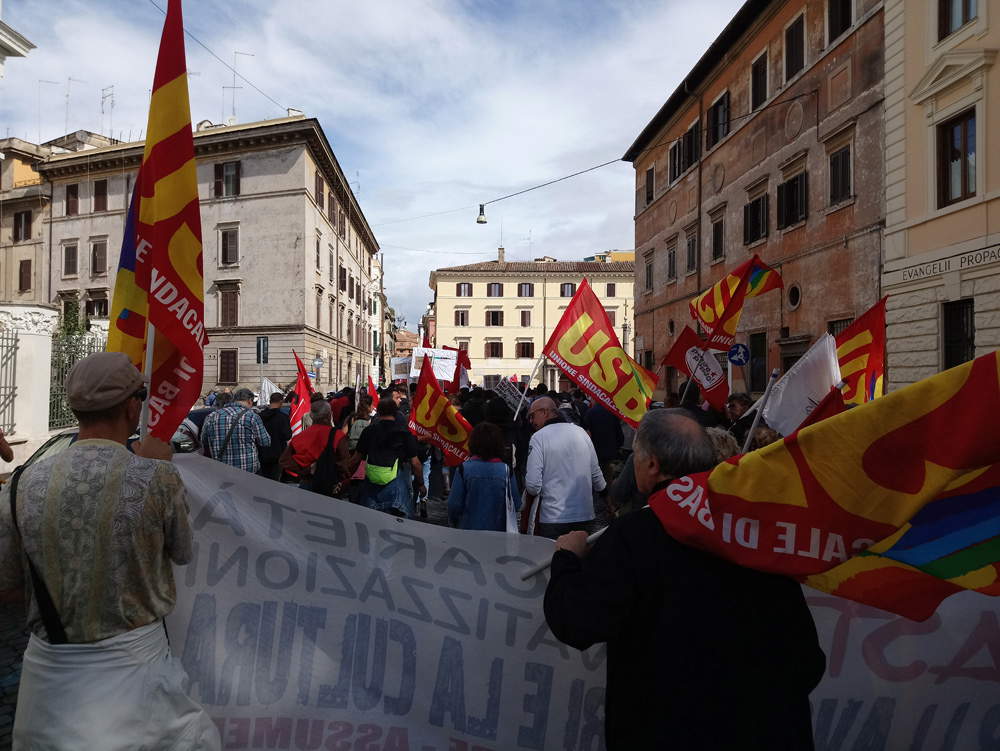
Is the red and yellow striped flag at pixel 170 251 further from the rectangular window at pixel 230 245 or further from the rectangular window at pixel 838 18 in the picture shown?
the rectangular window at pixel 230 245

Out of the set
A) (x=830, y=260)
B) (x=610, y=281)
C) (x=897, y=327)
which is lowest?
(x=897, y=327)

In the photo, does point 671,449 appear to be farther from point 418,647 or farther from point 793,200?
point 793,200

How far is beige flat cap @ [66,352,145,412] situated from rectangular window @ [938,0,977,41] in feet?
47.7

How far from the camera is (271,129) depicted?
36625 millimetres

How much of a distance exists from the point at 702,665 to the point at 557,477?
3629mm

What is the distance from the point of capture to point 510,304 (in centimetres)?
6262

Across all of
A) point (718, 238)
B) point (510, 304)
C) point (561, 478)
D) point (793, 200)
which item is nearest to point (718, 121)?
point (718, 238)

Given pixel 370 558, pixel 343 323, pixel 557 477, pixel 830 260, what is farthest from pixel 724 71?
pixel 343 323

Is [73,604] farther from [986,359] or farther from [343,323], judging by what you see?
[343,323]

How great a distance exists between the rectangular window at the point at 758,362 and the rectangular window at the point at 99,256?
36257 millimetres

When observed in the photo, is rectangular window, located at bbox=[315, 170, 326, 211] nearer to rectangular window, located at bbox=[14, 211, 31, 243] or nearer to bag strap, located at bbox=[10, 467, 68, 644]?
rectangular window, located at bbox=[14, 211, 31, 243]

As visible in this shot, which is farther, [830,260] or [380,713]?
[830,260]

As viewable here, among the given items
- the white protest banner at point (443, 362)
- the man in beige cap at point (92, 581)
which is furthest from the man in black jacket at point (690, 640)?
the white protest banner at point (443, 362)

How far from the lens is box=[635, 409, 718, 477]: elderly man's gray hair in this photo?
2119mm
